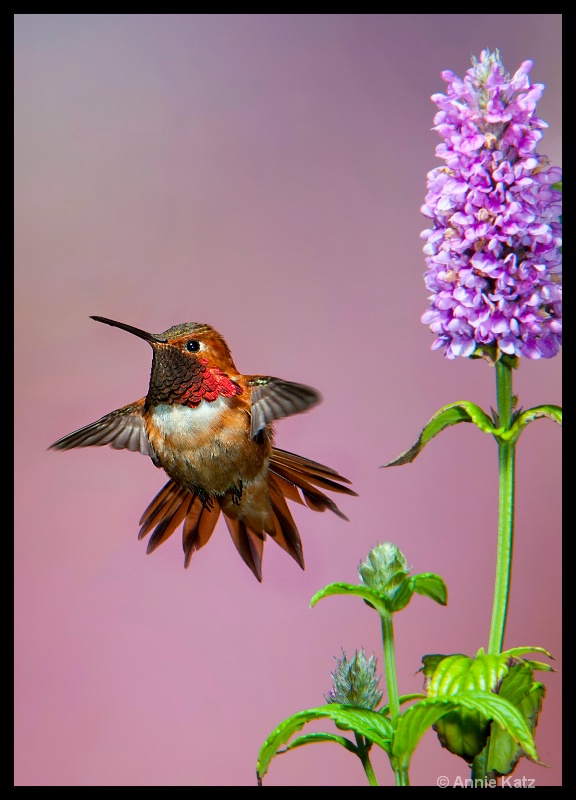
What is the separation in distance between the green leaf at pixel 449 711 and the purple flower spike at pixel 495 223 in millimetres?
333

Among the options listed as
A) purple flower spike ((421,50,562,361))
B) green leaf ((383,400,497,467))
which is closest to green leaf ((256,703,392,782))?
green leaf ((383,400,497,467))

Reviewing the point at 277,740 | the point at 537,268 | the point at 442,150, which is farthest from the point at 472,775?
the point at 442,150

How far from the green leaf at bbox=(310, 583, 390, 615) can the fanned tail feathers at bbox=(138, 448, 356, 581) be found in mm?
152

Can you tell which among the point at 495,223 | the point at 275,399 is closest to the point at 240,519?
the point at 275,399

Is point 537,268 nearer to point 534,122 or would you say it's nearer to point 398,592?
point 534,122

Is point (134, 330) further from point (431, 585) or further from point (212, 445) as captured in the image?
point (431, 585)

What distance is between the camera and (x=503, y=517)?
865 mm

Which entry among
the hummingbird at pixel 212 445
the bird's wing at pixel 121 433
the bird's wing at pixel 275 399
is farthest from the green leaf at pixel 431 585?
the bird's wing at pixel 121 433

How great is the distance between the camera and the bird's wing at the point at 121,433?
967 millimetres

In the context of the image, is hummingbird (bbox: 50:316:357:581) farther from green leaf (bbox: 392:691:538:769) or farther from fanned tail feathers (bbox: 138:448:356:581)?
green leaf (bbox: 392:691:538:769)

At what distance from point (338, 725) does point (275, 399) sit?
33 cm

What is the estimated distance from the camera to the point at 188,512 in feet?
3.43

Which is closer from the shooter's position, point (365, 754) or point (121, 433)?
point (365, 754)

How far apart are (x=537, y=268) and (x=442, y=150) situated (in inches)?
6.2
